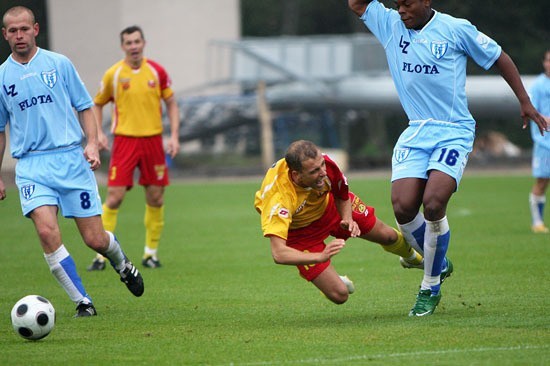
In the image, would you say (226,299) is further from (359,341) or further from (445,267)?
(359,341)

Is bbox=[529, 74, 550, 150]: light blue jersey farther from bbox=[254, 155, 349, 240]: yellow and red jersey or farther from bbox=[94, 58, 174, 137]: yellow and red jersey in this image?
bbox=[254, 155, 349, 240]: yellow and red jersey

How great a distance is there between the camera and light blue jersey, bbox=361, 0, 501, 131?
815 cm

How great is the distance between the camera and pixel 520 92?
8078 mm

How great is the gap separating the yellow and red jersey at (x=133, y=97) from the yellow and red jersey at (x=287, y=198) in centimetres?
450

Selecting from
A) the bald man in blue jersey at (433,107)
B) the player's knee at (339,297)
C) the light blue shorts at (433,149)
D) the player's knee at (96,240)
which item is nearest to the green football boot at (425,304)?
the bald man in blue jersey at (433,107)

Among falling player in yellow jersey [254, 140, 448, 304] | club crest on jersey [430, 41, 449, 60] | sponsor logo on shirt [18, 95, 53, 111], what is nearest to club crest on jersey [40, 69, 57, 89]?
sponsor logo on shirt [18, 95, 53, 111]

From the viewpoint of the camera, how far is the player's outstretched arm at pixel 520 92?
26.4ft

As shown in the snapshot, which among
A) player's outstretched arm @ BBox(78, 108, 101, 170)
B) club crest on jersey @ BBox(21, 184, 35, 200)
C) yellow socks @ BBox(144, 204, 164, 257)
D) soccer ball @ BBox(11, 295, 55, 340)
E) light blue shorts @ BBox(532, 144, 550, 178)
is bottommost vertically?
yellow socks @ BBox(144, 204, 164, 257)

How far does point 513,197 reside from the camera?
69.2 feet

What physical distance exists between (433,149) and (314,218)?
1.07 metres

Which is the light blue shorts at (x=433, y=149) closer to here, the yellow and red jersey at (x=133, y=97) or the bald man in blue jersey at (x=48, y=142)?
the bald man in blue jersey at (x=48, y=142)

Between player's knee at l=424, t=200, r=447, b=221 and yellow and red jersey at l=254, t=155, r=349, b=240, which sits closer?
yellow and red jersey at l=254, t=155, r=349, b=240

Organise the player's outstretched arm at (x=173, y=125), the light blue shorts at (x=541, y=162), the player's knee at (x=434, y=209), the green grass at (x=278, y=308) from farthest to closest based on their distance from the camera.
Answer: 1. the light blue shorts at (x=541, y=162)
2. the player's outstretched arm at (x=173, y=125)
3. the player's knee at (x=434, y=209)
4. the green grass at (x=278, y=308)

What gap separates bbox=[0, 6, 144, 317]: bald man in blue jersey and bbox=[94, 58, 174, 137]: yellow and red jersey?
3.69 meters
